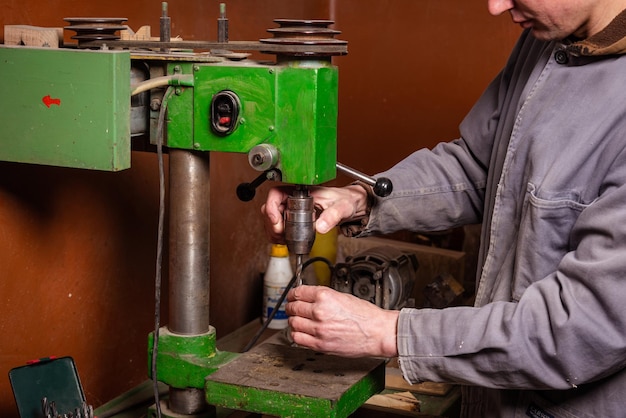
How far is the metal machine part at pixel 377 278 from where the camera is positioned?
7.88ft

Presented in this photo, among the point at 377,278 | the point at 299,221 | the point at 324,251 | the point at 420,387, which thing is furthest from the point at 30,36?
the point at 324,251

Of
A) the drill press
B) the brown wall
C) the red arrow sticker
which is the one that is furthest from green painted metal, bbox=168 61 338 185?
the brown wall

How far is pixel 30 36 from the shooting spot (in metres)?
1.62

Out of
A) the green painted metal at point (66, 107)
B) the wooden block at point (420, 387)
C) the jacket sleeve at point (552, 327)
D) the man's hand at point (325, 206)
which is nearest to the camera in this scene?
the jacket sleeve at point (552, 327)

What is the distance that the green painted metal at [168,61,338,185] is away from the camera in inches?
57.3

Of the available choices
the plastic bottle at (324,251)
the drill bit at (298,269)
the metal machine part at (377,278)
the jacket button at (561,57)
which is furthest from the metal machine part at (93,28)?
the plastic bottle at (324,251)

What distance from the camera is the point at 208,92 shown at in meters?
1.51

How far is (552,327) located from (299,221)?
45cm

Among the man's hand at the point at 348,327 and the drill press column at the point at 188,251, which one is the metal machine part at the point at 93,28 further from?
the man's hand at the point at 348,327

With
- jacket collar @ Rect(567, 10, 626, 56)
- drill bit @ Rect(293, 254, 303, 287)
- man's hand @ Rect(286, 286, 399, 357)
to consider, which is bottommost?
man's hand @ Rect(286, 286, 399, 357)

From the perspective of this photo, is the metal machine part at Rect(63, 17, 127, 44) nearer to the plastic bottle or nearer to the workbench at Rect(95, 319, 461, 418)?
the workbench at Rect(95, 319, 461, 418)

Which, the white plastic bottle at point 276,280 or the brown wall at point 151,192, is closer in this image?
the brown wall at point 151,192

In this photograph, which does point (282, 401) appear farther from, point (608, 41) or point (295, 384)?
point (608, 41)

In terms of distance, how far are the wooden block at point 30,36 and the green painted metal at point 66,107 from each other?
101mm
